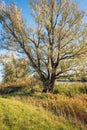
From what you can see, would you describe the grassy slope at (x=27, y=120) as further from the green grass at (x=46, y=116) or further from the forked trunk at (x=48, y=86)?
the forked trunk at (x=48, y=86)

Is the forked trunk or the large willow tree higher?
the large willow tree

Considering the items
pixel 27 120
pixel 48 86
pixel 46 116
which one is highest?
pixel 48 86

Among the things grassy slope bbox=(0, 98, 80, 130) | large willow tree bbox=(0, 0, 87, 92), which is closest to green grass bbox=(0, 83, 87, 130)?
grassy slope bbox=(0, 98, 80, 130)

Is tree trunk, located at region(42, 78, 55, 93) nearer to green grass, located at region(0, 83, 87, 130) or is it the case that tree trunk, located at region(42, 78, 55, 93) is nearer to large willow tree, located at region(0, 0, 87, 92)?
large willow tree, located at region(0, 0, 87, 92)

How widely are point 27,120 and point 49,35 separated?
11.7m

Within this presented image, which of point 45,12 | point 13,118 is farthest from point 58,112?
point 45,12

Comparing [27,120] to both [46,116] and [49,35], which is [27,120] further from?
[49,35]

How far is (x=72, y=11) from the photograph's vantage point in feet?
68.5

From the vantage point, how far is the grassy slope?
9.51 meters

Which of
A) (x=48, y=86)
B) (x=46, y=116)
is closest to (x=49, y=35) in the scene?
(x=48, y=86)

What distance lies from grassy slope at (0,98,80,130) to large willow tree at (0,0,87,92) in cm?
985

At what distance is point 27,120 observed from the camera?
10000 mm

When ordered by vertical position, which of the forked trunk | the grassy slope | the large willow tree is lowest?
the grassy slope

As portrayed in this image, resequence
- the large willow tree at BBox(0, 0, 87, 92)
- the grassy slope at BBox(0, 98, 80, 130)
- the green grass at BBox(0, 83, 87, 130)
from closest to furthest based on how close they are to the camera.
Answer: the grassy slope at BBox(0, 98, 80, 130), the green grass at BBox(0, 83, 87, 130), the large willow tree at BBox(0, 0, 87, 92)
